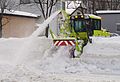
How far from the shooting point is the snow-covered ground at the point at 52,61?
11.7 m

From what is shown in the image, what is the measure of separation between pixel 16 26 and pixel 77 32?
20407mm

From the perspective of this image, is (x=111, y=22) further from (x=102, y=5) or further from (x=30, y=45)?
(x=30, y=45)

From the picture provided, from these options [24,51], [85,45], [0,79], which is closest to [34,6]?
[85,45]

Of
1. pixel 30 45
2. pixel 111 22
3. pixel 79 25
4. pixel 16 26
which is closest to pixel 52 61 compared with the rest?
pixel 30 45

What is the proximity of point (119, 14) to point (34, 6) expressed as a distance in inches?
420

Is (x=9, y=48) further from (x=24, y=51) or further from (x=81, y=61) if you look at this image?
(x=81, y=61)

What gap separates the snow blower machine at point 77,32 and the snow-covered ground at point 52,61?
0.36 meters

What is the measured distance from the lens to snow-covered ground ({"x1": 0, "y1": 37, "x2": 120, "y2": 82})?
11672 mm

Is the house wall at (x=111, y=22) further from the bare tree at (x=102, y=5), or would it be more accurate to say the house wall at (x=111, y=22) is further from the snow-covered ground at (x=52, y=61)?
→ the snow-covered ground at (x=52, y=61)

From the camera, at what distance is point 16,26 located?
3872cm

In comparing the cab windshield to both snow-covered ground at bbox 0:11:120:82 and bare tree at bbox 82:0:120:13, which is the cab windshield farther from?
bare tree at bbox 82:0:120:13

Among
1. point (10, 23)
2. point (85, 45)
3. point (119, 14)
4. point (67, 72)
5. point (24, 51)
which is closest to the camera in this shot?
point (67, 72)

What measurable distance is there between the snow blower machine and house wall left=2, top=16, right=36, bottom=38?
47.3 ft

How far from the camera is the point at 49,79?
10016 mm
